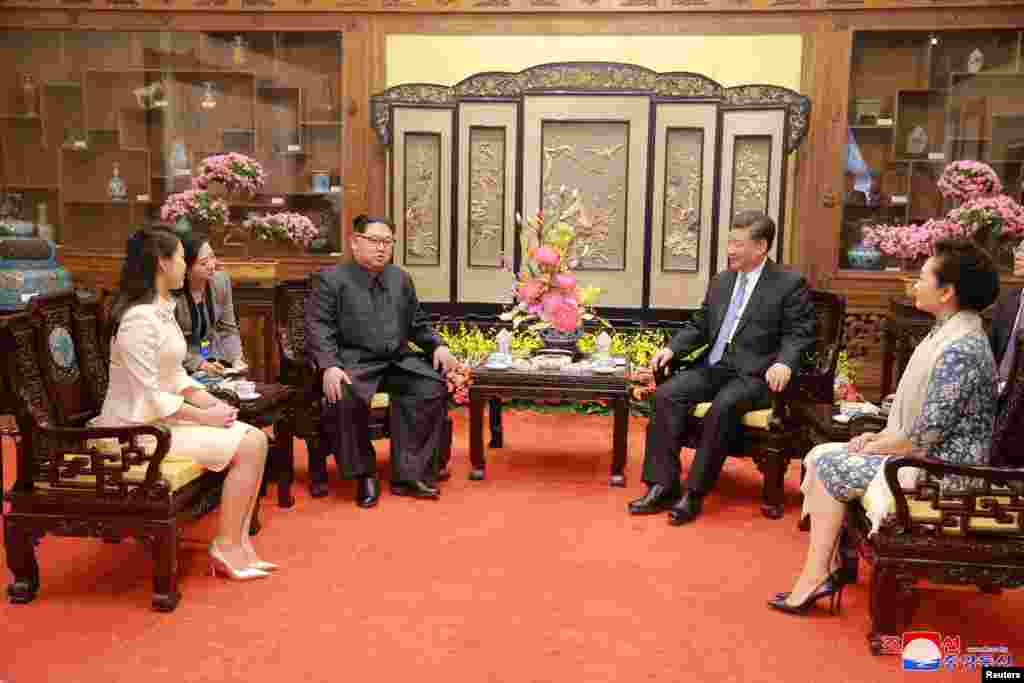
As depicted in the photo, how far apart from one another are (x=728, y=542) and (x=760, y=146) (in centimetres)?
332

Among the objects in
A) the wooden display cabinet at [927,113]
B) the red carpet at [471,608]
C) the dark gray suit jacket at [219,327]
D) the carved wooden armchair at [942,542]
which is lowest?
the red carpet at [471,608]

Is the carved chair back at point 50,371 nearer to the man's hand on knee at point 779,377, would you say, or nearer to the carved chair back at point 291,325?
the carved chair back at point 291,325

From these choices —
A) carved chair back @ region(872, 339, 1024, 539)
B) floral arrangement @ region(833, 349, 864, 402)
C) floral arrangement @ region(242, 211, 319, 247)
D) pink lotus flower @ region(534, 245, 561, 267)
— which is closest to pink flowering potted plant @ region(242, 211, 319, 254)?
floral arrangement @ region(242, 211, 319, 247)

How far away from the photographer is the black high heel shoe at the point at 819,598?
3.04 m

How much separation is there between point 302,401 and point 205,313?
1.95 feet

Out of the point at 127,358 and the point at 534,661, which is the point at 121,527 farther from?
the point at 534,661

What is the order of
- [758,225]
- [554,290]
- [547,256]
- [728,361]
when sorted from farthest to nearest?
[554,290] → [547,256] → [728,361] → [758,225]

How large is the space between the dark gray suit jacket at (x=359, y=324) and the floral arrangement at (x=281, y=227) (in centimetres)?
166

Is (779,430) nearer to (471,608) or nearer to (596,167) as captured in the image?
(471,608)

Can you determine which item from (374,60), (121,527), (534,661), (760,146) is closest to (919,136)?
(760,146)

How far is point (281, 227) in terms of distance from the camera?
19.9 ft

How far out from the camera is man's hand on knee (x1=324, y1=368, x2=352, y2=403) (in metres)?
4.14

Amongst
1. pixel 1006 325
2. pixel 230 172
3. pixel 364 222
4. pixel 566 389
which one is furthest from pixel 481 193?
pixel 1006 325

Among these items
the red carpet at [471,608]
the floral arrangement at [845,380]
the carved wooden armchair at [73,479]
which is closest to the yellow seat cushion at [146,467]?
the carved wooden armchair at [73,479]
